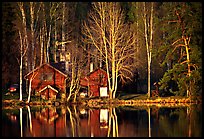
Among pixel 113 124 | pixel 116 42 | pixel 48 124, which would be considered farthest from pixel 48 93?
pixel 113 124

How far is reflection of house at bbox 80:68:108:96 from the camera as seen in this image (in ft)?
211

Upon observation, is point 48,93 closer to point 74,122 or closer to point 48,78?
point 48,78

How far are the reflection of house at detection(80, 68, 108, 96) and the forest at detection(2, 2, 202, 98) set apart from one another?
1.17 m

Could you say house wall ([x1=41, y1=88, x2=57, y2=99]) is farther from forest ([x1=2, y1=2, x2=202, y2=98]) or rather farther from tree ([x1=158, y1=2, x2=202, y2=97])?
tree ([x1=158, y1=2, x2=202, y2=97])

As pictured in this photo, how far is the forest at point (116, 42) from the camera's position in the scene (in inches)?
1959

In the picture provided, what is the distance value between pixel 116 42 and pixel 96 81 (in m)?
8.06

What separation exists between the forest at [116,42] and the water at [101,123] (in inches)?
310

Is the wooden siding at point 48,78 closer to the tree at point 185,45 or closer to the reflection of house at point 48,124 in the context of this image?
the tree at point 185,45

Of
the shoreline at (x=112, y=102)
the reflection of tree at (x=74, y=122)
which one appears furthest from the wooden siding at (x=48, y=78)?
the reflection of tree at (x=74, y=122)

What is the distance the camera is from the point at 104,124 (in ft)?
115

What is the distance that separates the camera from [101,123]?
35594 mm

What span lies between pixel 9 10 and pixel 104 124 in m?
26.8

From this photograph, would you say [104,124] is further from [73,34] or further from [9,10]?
[73,34]

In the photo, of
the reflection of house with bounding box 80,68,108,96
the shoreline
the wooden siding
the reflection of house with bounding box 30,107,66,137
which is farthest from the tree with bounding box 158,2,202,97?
the wooden siding
